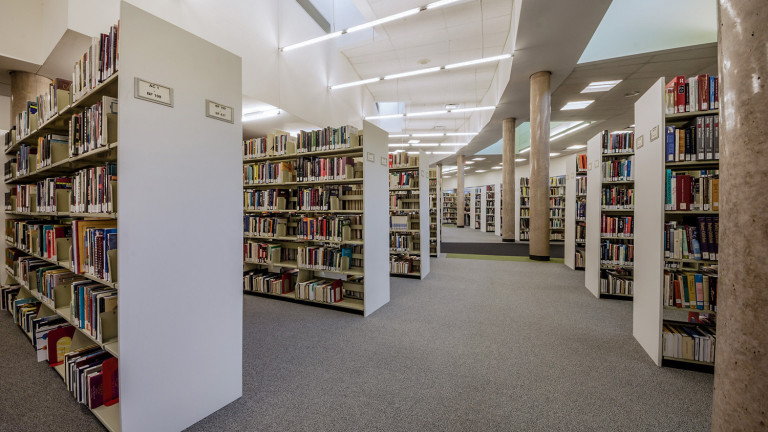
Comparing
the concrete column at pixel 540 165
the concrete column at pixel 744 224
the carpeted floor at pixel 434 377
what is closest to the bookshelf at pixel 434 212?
the concrete column at pixel 540 165

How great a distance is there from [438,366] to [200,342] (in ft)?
5.78

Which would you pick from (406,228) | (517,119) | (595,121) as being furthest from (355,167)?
(595,121)

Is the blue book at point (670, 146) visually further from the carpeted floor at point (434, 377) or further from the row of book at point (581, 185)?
the row of book at point (581, 185)

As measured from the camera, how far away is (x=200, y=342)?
1.84 meters

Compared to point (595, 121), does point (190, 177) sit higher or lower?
lower

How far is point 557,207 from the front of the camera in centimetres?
931

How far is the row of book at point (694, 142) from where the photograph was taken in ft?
7.77

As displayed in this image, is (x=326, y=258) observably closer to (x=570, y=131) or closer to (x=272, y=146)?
(x=272, y=146)

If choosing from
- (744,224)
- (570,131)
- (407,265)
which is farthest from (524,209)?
(744,224)

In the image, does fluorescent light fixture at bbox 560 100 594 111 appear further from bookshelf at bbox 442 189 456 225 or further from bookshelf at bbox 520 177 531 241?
bookshelf at bbox 442 189 456 225

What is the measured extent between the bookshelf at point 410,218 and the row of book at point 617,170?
277 centimetres

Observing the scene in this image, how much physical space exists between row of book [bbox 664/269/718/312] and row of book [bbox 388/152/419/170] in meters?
3.88

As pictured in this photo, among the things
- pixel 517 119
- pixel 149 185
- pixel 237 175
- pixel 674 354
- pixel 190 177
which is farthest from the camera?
pixel 517 119

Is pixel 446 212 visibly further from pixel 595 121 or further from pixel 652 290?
pixel 652 290
